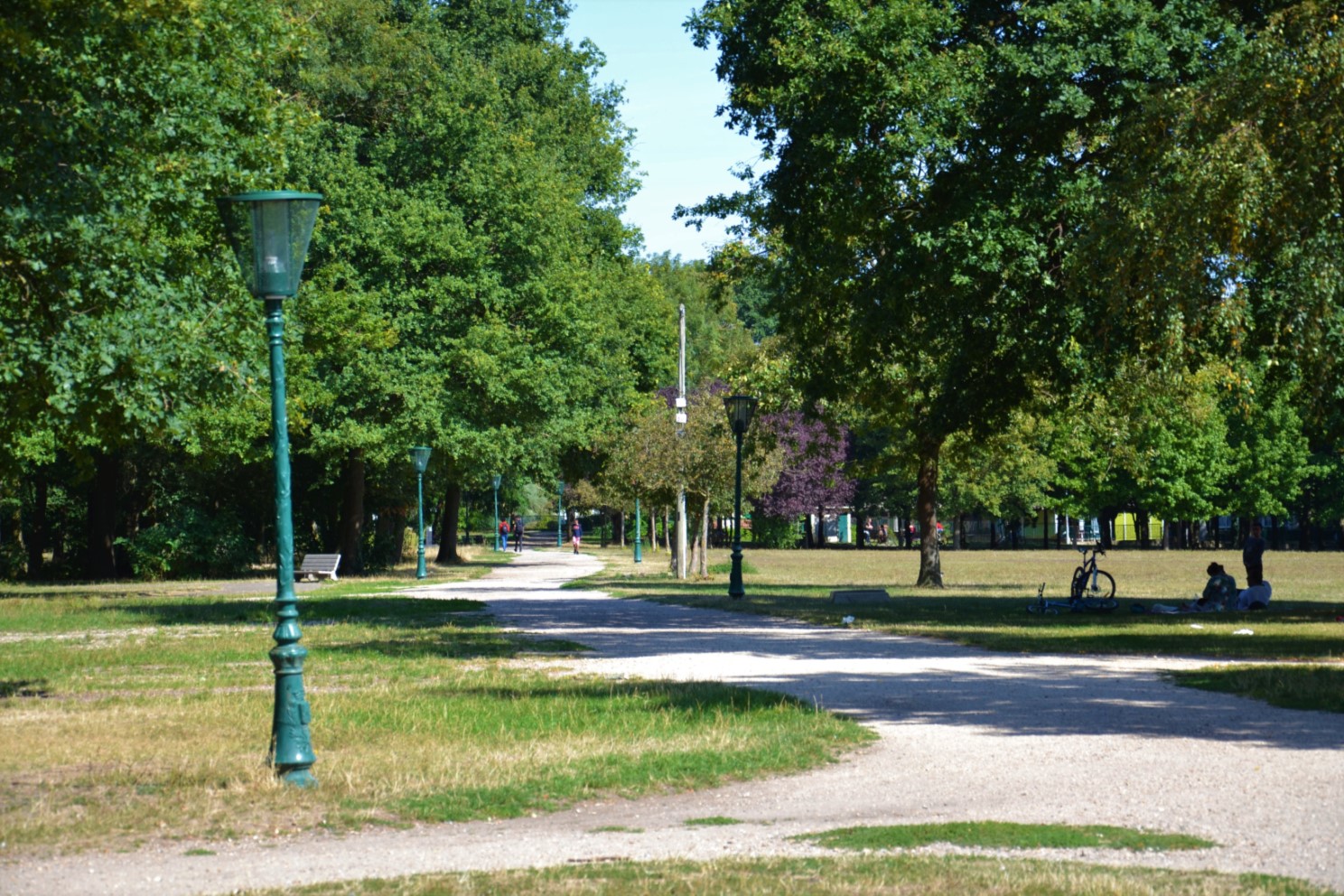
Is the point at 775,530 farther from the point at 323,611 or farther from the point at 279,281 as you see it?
the point at 279,281

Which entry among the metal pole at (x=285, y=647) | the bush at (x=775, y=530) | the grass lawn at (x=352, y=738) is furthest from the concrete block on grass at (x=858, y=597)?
the bush at (x=775, y=530)

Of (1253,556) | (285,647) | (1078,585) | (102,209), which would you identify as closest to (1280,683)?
(285,647)

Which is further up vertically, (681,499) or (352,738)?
(681,499)

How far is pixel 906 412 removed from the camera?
36.3m

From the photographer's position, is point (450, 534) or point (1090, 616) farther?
point (450, 534)

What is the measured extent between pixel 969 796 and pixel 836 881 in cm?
243

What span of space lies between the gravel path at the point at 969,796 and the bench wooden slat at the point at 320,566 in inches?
1076

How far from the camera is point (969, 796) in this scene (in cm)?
877

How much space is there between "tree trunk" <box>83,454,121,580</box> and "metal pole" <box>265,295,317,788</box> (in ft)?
114

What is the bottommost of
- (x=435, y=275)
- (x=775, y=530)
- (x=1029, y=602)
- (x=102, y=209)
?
(x=1029, y=602)

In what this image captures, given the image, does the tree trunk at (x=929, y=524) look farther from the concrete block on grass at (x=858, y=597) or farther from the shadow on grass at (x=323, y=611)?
the shadow on grass at (x=323, y=611)

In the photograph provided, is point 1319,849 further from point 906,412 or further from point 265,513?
point 265,513

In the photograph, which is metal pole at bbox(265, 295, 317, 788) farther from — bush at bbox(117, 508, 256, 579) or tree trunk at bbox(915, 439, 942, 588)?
bush at bbox(117, 508, 256, 579)

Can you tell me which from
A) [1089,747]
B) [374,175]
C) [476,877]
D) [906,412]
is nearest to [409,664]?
[1089,747]
